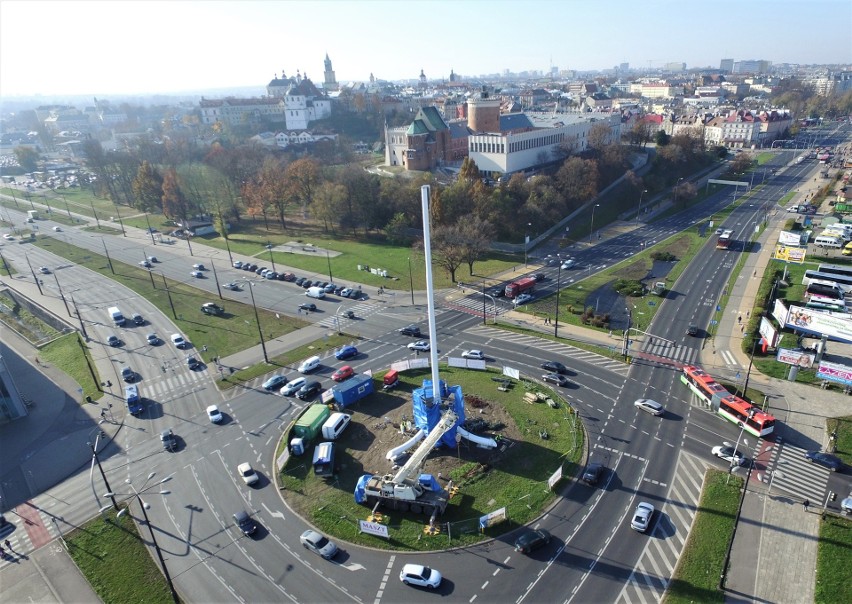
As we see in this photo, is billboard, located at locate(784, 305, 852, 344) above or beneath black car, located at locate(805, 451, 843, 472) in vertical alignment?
above

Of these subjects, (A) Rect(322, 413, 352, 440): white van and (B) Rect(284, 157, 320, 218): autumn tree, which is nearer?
(A) Rect(322, 413, 352, 440): white van

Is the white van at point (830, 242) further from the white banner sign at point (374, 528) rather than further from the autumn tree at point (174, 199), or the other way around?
the autumn tree at point (174, 199)

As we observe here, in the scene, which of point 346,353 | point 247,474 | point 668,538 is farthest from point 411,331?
point 668,538

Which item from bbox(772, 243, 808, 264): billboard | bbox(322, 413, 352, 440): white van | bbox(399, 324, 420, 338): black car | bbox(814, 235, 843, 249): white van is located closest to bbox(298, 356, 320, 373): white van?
bbox(322, 413, 352, 440): white van

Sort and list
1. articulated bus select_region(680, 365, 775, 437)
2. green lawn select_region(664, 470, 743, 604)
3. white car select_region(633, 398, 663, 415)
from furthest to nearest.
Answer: white car select_region(633, 398, 663, 415), articulated bus select_region(680, 365, 775, 437), green lawn select_region(664, 470, 743, 604)

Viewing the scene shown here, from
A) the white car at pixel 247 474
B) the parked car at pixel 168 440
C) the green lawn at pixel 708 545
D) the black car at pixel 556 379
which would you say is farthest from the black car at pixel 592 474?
the parked car at pixel 168 440

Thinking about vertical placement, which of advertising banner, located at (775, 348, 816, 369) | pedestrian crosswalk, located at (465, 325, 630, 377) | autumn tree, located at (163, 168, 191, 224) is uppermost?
autumn tree, located at (163, 168, 191, 224)

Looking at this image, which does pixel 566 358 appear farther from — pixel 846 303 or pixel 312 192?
pixel 312 192

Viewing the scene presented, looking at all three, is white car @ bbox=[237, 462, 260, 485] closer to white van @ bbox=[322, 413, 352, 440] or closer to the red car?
white van @ bbox=[322, 413, 352, 440]
